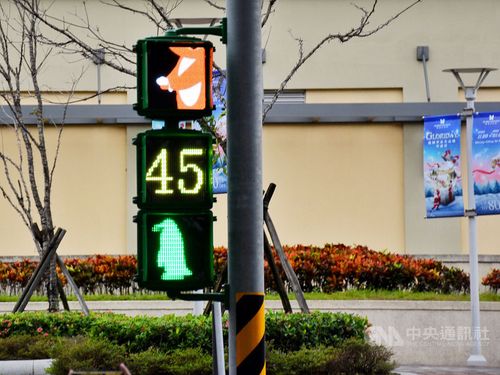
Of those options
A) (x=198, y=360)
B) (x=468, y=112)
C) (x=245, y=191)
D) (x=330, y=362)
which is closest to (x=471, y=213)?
(x=468, y=112)

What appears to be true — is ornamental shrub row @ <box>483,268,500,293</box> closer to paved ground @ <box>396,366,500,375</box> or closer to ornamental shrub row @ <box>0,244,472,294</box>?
ornamental shrub row @ <box>0,244,472,294</box>

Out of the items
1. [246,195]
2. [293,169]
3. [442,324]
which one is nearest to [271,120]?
[293,169]

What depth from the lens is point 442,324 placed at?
23.1 meters

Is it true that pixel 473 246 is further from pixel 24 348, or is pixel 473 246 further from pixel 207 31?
pixel 207 31

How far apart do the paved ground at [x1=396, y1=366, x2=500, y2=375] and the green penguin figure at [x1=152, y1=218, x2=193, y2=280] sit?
41.7 ft

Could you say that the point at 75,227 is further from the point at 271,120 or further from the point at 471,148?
the point at 471,148

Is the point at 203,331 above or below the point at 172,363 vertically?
above

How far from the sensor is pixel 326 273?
24.2 meters

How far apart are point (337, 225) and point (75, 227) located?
6.01 metres

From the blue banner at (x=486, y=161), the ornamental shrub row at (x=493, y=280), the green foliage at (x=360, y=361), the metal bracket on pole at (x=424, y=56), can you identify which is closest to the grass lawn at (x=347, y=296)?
the ornamental shrub row at (x=493, y=280)

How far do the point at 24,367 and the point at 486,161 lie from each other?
34.9 feet

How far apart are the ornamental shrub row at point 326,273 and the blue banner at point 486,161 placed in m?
1.73

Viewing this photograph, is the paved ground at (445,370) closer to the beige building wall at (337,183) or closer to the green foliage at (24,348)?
the green foliage at (24,348)

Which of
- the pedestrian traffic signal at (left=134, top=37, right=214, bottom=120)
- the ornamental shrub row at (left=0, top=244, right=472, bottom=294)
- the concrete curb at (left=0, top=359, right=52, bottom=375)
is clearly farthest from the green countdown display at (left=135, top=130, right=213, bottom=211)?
the ornamental shrub row at (left=0, top=244, right=472, bottom=294)
